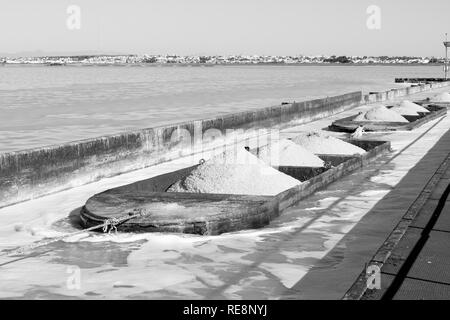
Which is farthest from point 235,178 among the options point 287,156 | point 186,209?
point 287,156

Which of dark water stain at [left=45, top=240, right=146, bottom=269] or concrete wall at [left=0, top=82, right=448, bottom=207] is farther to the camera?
concrete wall at [left=0, top=82, right=448, bottom=207]

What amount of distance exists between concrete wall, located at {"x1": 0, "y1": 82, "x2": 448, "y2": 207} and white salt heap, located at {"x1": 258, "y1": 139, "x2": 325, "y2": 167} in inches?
114

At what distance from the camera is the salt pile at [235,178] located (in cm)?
935

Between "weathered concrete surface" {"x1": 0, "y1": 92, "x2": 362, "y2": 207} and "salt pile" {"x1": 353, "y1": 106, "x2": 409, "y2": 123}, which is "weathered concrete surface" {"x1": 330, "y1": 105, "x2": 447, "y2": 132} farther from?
"weathered concrete surface" {"x1": 0, "y1": 92, "x2": 362, "y2": 207}

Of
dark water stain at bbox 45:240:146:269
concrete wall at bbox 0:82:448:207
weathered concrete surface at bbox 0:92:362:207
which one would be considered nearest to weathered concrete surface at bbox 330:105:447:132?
concrete wall at bbox 0:82:448:207

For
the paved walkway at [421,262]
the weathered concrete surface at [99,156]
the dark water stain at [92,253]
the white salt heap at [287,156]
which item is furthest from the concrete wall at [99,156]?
the paved walkway at [421,262]

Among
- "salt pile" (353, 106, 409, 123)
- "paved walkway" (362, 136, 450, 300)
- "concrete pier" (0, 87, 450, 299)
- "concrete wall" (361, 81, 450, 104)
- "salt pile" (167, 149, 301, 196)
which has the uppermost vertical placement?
"concrete wall" (361, 81, 450, 104)

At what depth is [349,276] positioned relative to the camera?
20.3 feet

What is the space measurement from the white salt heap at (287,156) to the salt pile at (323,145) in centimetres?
130

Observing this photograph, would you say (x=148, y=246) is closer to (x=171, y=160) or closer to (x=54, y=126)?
(x=171, y=160)

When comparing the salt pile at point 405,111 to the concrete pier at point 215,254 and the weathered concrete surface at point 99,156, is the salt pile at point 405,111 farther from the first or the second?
the concrete pier at point 215,254

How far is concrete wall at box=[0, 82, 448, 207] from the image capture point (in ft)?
32.6

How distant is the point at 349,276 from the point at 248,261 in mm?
1097

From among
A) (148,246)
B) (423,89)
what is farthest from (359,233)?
(423,89)
